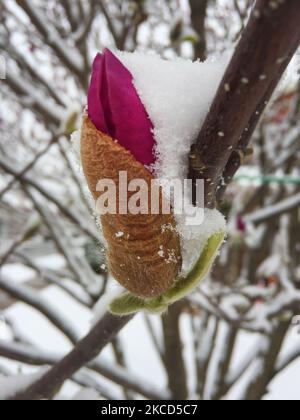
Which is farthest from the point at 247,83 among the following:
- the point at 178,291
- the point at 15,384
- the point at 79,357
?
the point at 15,384

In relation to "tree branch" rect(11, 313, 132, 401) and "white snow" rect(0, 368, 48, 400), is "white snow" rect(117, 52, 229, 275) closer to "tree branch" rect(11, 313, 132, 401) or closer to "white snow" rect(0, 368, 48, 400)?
"tree branch" rect(11, 313, 132, 401)

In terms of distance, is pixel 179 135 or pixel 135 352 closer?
pixel 179 135

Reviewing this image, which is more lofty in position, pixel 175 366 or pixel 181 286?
pixel 175 366

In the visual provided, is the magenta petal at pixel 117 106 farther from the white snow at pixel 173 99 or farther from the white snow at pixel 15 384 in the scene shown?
the white snow at pixel 15 384

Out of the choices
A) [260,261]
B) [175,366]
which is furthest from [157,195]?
[260,261]

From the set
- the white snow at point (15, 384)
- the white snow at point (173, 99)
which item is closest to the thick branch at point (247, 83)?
the white snow at point (173, 99)

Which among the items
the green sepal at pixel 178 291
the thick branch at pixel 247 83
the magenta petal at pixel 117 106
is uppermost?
the magenta petal at pixel 117 106

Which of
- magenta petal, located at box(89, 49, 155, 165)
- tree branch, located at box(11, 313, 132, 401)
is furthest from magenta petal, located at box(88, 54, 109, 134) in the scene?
tree branch, located at box(11, 313, 132, 401)

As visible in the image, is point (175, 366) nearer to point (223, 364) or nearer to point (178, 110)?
point (223, 364)
